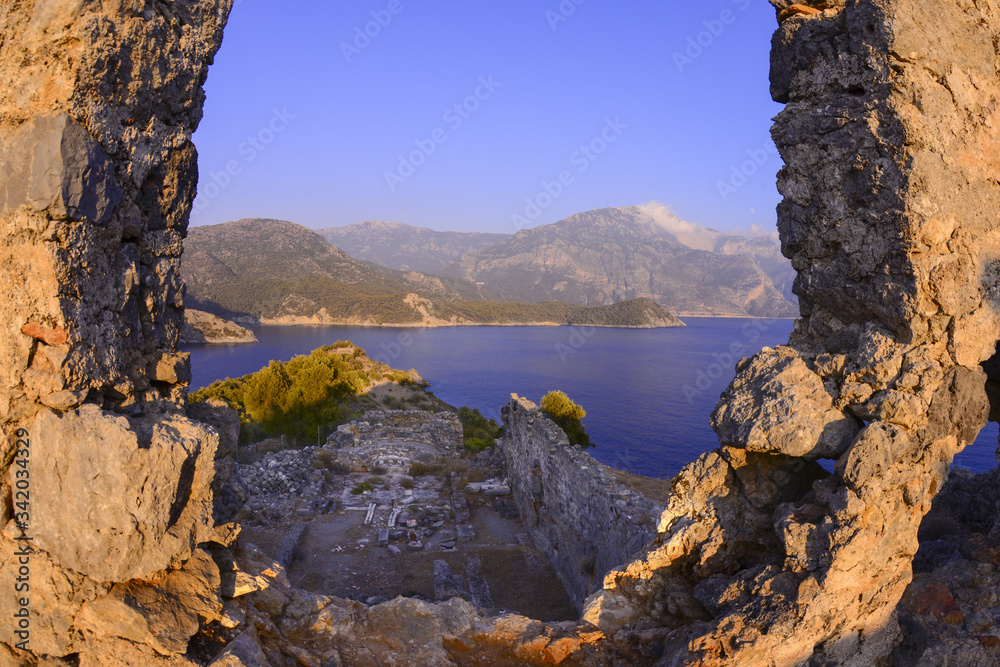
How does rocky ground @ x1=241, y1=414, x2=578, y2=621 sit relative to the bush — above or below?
below

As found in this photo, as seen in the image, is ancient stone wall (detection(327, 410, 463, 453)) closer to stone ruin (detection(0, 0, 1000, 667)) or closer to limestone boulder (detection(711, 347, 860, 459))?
stone ruin (detection(0, 0, 1000, 667))

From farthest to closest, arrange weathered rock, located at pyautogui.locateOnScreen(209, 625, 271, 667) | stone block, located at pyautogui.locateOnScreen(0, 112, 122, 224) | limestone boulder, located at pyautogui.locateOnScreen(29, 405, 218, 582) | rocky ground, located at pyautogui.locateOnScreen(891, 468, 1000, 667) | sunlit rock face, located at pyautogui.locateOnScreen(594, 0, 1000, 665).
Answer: rocky ground, located at pyautogui.locateOnScreen(891, 468, 1000, 667) < sunlit rock face, located at pyautogui.locateOnScreen(594, 0, 1000, 665) < weathered rock, located at pyautogui.locateOnScreen(209, 625, 271, 667) < limestone boulder, located at pyautogui.locateOnScreen(29, 405, 218, 582) < stone block, located at pyautogui.locateOnScreen(0, 112, 122, 224)

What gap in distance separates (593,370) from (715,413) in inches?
3086

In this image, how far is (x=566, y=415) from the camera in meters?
27.4

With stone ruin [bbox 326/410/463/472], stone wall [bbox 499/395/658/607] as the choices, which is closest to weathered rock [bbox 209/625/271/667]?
stone wall [bbox 499/395/658/607]

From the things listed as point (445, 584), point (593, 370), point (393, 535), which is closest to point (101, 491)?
point (445, 584)

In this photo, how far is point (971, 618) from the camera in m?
5.26

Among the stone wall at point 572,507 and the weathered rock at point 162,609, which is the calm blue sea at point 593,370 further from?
the weathered rock at point 162,609

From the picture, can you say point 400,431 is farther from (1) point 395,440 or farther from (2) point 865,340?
(2) point 865,340

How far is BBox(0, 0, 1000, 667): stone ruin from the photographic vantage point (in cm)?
404

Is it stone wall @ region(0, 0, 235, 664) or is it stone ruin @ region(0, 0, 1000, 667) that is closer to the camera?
stone wall @ region(0, 0, 235, 664)

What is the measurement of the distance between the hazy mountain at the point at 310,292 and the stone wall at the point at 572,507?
109483 mm

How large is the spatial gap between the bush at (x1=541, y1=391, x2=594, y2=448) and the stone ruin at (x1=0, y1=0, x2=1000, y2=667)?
2049 centimetres

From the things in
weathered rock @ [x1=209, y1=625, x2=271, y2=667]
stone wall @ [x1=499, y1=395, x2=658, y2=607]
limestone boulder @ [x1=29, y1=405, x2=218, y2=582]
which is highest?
limestone boulder @ [x1=29, y1=405, x2=218, y2=582]
